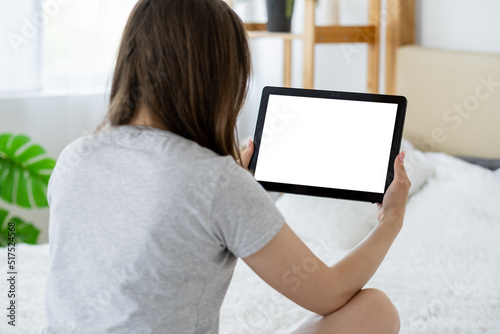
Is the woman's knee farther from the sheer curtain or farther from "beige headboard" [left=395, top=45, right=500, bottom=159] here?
the sheer curtain

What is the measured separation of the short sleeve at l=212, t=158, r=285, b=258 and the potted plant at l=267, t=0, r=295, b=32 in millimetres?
1692

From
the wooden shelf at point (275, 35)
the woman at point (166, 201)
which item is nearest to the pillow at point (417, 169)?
the wooden shelf at point (275, 35)

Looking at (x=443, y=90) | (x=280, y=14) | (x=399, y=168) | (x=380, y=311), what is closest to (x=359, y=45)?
(x=280, y=14)

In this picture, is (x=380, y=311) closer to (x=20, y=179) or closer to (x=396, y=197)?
(x=396, y=197)

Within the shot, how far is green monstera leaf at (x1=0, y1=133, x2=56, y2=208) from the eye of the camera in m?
2.29

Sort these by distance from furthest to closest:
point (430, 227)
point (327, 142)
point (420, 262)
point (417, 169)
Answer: point (417, 169) → point (430, 227) → point (420, 262) → point (327, 142)

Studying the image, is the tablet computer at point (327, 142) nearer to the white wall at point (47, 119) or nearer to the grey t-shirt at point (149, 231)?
the grey t-shirt at point (149, 231)

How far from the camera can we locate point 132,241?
761mm

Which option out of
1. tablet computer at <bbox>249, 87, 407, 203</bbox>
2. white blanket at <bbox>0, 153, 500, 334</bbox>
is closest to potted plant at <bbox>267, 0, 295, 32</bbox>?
white blanket at <bbox>0, 153, 500, 334</bbox>

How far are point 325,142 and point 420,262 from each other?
53 cm

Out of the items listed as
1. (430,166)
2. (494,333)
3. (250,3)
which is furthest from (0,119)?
(494,333)

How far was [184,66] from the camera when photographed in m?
0.80

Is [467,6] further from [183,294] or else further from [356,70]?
[183,294]

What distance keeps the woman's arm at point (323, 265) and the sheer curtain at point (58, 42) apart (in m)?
1.76
